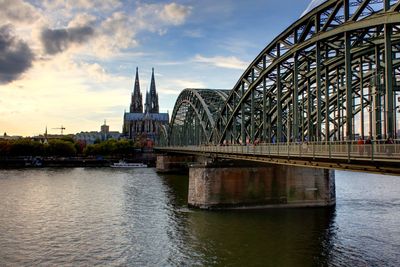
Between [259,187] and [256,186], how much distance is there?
37 centimetres

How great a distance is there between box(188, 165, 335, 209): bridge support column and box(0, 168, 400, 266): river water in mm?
1854

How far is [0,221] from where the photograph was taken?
129 ft

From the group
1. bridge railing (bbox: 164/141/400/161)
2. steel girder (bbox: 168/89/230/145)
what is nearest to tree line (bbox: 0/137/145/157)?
steel girder (bbox: 168/89/230/145)

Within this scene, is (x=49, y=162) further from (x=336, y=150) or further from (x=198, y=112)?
(x=336, y=150)

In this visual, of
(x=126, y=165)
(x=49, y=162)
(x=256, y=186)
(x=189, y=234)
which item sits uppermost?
(x=49, y=162)

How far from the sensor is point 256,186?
46.2 metres

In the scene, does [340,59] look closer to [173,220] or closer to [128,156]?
[173,220]

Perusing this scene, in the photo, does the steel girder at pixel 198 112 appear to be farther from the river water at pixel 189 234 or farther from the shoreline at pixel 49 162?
the river water at pixel 189 234

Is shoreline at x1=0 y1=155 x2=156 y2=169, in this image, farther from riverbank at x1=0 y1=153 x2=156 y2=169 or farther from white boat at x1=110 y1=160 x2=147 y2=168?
white boat at x1=110 y1=160 x2=147 y2=168

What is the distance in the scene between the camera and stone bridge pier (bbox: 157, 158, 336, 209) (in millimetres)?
45750

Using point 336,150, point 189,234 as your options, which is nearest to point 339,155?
point 336,150

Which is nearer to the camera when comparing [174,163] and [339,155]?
[339,155]

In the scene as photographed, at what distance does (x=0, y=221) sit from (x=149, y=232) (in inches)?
595

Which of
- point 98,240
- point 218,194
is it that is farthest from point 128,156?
point 98,240
